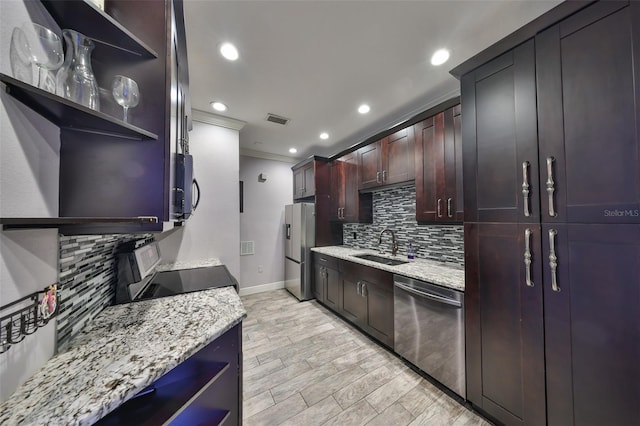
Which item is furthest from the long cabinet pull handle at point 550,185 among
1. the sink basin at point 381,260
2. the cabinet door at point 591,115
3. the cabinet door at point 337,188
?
the cabinet door at point 337,188

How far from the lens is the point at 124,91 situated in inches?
32.0

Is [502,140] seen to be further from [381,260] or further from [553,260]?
[381,260]

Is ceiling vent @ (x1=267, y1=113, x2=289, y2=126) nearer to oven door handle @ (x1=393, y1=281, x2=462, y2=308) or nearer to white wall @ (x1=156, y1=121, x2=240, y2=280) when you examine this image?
white wall @ (x1=156, y1=121, x2=240, y2=280)

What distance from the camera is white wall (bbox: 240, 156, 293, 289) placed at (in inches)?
156

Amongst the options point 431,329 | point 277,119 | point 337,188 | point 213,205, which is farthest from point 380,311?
point 277,119

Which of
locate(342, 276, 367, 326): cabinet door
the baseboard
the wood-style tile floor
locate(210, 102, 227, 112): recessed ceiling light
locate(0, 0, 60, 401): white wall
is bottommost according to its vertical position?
→ the wood-style tile floor

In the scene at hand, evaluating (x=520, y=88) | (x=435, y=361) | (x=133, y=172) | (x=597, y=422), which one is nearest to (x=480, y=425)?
(x=435, y=361)

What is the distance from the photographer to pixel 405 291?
1.97 meters

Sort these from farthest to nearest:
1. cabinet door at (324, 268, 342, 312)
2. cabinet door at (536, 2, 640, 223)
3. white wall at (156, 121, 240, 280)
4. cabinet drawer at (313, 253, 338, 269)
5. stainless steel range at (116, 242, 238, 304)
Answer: cabinet drawer at (313, 253, 338, 269), cabinet door at (324, 268, 342, 312), white wall at (156, 121, 240, 280), stainless steel range at (116, 242, 238, 304), cabinet door at (536, 2, 640, 223)

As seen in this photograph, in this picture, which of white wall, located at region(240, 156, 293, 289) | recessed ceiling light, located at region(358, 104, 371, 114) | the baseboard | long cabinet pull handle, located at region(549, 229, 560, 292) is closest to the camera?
long cabinet pull handle, located at region(549, 229, 560, 292)

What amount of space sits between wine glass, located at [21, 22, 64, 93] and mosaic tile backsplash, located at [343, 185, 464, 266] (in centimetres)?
274

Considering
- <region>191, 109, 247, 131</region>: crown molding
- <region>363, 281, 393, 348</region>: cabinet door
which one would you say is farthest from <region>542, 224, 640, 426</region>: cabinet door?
<region>191, 109, 247, 131</region>: crown molding

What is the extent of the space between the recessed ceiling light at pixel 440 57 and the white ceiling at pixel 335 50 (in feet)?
0.15

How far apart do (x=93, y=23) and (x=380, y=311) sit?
2.73 m
